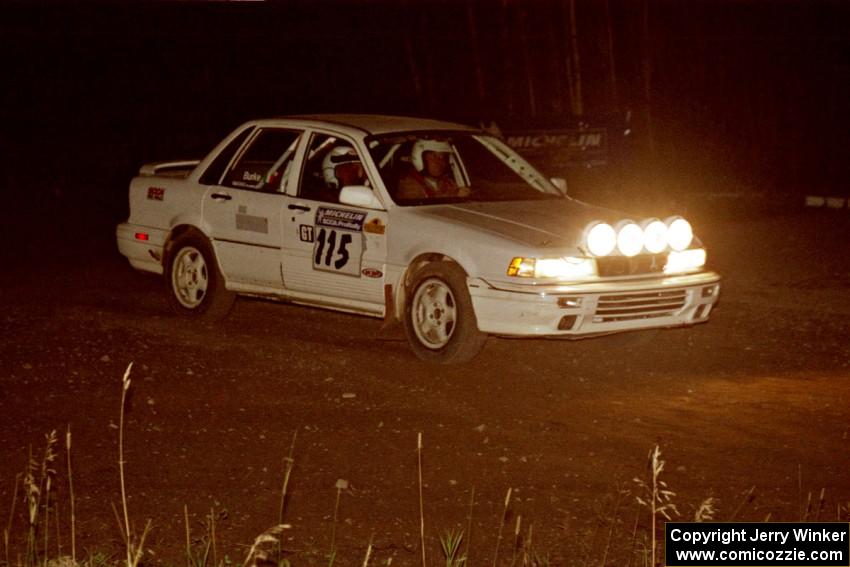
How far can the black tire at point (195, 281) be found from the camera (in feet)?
34.1

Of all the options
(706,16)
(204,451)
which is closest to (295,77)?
(706,16)

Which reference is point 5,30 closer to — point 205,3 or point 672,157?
point 205,3

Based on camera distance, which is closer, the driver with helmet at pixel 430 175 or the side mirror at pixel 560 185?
the driver with helmet at pixel 430 175

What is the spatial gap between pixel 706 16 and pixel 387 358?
1119 centimetres

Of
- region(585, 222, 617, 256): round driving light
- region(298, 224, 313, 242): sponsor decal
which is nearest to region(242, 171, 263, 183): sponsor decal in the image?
region(298, 224, 313, 242): sponsor decal

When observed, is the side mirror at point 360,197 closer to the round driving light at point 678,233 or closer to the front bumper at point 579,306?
the front bumper at point 579,306

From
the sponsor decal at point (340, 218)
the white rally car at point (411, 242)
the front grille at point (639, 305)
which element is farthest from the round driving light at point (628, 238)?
the sponsor decal at point (340, 218)

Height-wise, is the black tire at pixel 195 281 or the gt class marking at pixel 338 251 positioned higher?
the gt class marking at pixel 338 251

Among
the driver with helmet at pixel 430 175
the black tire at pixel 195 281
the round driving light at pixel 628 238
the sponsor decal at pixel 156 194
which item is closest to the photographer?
the round driving light at pixel 628 238

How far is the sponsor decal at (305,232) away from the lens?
966 centimetres

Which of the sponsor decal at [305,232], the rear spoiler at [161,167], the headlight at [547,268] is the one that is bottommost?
the headlight at [547,268]

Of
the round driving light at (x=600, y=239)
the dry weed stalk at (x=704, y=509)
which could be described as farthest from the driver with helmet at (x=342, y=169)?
the dry weed stalk at (x=704, y=509)

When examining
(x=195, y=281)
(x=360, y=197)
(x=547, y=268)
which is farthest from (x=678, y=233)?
(x=195, y=281)

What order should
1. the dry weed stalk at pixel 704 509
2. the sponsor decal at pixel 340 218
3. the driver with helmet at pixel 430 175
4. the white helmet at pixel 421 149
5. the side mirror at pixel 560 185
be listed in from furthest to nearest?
1. the side mirror at pixel 560 185
2. the white helmet at pixel 421 149
3. the driver with helmet at pixel 430 175
4. the sponsor decal at pixel 340 218
5. the dry weed stalk at pixel 704 509
